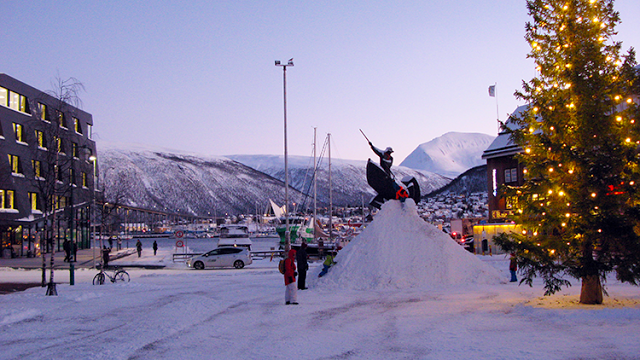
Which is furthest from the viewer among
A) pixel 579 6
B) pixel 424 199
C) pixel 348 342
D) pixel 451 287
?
pixel 424 199

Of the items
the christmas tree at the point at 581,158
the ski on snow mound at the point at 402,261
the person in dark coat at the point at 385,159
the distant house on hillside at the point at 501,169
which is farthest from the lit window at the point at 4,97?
the distant house on hillside at the point at 501,169

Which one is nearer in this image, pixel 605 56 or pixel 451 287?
pixel 605 56

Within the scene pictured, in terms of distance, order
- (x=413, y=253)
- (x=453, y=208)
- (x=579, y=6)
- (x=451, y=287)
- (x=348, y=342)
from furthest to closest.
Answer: (x=453, y=208) < (x=413, y=253) < (x=451, y=287) < (x=579, y=6) < (x=348, y=342)

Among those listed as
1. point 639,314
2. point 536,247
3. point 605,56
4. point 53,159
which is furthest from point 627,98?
point 53,159

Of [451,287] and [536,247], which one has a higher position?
[536,247]

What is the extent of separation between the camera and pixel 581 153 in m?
14.2

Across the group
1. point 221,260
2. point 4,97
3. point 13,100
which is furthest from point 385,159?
point 13,100

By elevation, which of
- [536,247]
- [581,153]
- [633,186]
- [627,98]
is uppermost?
[627,98]

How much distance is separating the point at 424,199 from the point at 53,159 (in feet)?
603

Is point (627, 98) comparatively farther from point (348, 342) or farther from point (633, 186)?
point (348, 342)

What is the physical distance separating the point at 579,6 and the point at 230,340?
13488 mm

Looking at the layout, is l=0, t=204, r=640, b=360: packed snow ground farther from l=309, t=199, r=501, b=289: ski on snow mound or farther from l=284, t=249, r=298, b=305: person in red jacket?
l=284, t=249, r=298, b=305: person in red jacket

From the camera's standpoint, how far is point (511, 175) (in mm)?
53188

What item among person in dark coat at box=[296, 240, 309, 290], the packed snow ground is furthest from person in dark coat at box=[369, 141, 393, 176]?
person in dark coat at box=[296, 240, 309, 290]
